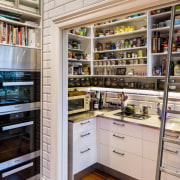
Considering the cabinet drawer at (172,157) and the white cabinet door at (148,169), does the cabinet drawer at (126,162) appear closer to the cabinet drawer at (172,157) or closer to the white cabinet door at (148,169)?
the white cabinet door at (148,169)

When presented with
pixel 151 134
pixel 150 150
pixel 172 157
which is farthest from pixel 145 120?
pixel 172 157

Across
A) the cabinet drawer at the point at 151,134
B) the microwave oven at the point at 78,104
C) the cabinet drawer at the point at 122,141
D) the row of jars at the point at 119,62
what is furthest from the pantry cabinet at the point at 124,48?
the cabinet drawer at the point at 122,141

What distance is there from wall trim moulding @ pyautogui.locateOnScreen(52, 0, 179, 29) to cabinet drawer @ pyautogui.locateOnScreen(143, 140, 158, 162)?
5.42 feet

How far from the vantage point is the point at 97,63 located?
358 cm

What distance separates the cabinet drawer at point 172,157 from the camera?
6.85ft

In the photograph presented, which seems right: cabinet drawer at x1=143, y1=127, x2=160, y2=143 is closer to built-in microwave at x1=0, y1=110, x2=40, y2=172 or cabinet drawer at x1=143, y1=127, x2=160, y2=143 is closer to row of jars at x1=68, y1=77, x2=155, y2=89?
row of jars at x1=68, y1=77, x2=155, y2=89

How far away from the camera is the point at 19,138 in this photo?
214 centimetres

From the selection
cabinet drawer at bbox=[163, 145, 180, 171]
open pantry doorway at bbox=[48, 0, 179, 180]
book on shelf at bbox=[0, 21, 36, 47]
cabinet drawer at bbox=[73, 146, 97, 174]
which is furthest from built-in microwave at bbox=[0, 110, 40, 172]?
cabinet drawer at bbox=[163, 145, 180, 171]

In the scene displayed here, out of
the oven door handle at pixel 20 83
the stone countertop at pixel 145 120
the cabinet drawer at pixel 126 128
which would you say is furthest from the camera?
the cabinet drawer at pixel 126 128

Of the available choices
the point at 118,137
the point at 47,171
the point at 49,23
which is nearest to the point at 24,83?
the point at 49,23

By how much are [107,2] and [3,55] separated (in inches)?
47.5

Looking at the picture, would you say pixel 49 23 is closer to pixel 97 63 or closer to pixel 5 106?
pixel 5 106

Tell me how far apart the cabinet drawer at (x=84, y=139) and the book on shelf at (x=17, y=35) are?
54.6 inches

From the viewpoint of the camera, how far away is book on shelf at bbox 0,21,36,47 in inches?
77.2
